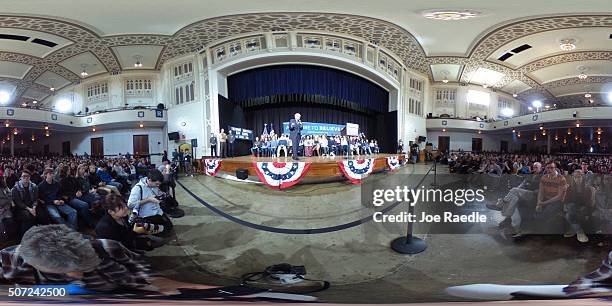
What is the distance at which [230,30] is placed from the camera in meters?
0.97

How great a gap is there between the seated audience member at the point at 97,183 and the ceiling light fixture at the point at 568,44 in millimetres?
1694

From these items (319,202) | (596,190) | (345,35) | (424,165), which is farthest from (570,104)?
(319,202)

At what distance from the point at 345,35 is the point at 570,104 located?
90cm

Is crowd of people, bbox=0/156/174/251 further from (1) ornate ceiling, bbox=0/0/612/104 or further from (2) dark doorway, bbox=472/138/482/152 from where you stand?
Answer: (2) dark doorway, bbox=472/138/482/152


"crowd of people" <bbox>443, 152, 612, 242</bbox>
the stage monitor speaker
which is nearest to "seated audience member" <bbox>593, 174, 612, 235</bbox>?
"crowd of people" <bbox>443, 152, 612, 242</bbox>

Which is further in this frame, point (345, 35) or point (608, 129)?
point (608, 129)

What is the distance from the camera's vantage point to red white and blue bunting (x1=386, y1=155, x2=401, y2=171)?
97 cm

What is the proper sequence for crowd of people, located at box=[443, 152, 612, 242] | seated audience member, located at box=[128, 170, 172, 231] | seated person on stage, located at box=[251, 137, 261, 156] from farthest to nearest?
crowd of people, located at box=[443, 152, 612, 242]
seated audience member, located at box=[128, 170, 172, 231]
seated person on stage, located at box=[251, 137, 261, 156]

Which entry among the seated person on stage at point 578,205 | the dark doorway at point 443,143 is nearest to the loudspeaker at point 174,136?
the dark doorway at point 443,143

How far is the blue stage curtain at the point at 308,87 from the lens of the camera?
887 mm

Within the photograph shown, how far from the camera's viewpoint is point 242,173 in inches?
33.1

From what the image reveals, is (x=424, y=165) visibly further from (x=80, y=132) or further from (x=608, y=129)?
(x=80, y=132)

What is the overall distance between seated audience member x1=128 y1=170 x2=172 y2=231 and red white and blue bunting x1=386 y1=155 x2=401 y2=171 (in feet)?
2.54

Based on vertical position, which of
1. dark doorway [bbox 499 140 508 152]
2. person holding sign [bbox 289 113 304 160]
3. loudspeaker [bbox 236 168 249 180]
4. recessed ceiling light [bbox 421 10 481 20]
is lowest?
loudspeaker [bbox 236 168 249 180]
